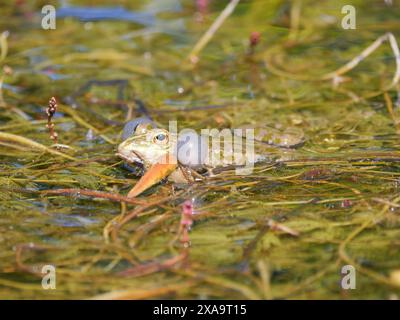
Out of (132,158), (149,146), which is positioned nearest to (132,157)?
(132,158)

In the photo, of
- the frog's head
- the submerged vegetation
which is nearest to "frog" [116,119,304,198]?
the frog's head

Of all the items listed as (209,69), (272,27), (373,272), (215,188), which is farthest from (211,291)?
(272,27)

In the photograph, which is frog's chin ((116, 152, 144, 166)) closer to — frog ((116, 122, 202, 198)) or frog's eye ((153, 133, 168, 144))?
frog ((116, 122, 202, 198))

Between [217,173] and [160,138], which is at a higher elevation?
[160,138]

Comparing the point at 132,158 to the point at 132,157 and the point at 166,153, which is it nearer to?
the point at 132,157

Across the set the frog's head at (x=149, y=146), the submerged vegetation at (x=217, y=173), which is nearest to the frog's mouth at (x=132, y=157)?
the frog's head at (x=149, y=146)

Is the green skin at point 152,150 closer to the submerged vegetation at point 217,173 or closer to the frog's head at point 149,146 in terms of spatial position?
the frog's head at point 149,146
